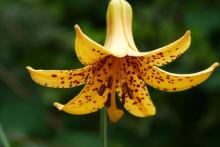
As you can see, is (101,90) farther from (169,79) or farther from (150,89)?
(150,89)

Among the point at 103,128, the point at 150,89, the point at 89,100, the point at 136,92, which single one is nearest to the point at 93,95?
the point at 89,100

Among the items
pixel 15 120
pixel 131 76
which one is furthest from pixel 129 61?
pixel 15 120

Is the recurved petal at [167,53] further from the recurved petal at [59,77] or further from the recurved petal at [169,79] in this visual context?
the recurved petal at [59,77]

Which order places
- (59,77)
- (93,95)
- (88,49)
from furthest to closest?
(93,95) → (59,77) → (88,49)

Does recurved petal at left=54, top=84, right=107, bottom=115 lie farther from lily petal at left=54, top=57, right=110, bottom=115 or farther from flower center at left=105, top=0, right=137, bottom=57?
flower center at left=105, top=0, right=137, bottom=57

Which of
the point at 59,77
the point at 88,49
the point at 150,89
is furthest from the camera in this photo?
the point at 150,89

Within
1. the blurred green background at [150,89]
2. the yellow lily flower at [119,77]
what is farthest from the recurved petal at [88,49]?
the blurred green background at [150,89]

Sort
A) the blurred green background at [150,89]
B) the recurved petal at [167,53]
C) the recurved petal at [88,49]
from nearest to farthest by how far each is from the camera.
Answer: the recurved petal at [88,49]
the recurved petal at [167,53]
the blurred green background at [150,89]
